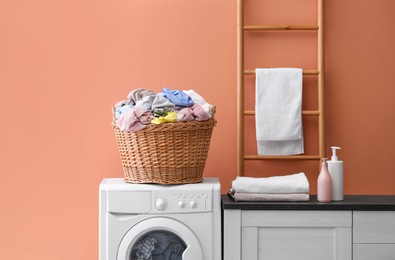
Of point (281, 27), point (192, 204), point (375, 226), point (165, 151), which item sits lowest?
point (375, 226)

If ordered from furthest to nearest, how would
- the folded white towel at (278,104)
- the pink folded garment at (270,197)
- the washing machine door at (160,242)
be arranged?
the folded white towel at (278,104) < the pink folded garment at (270,197) < the washing machine door at (160,242)

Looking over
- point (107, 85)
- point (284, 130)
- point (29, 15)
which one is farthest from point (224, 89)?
point (29, 15)

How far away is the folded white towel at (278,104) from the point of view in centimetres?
354

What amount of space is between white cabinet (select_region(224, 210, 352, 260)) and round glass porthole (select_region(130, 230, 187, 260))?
22 centimetres

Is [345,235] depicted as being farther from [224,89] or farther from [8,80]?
[8,80]

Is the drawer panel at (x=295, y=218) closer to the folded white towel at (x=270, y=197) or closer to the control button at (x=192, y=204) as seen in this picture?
the folded white towel at (x=270, y=197)

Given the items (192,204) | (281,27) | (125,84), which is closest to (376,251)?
(192,204)

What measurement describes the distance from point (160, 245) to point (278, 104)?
3.28 feet

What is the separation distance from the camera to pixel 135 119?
3.06 meters

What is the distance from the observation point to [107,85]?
3.62 metres

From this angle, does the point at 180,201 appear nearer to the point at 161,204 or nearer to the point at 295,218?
the point at 161,204

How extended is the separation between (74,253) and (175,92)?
1086 millimetres

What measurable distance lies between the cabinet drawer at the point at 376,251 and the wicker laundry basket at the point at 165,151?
84cm

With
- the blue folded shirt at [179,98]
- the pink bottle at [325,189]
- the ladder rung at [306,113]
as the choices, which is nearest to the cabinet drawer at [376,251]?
the pink bottle at [325,189]
